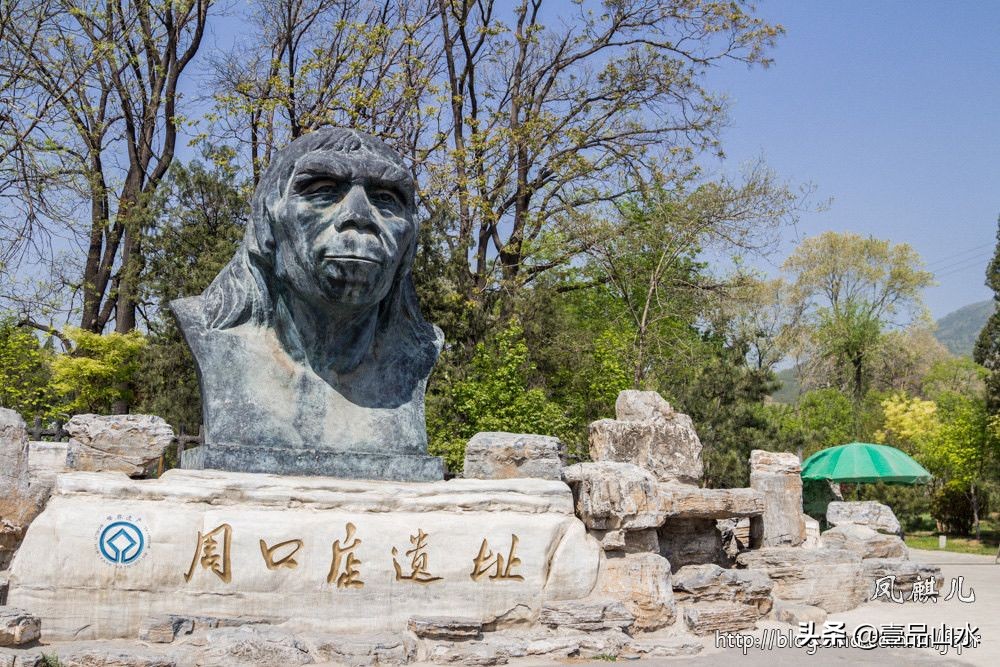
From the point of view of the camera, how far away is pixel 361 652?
4348mm

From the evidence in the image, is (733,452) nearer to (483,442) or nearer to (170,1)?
(483,442)

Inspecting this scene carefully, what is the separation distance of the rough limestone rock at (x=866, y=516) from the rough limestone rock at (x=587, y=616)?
6.63 metres

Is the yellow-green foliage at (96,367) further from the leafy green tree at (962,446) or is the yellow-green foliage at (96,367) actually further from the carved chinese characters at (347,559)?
the leafy green tree at (962,446)

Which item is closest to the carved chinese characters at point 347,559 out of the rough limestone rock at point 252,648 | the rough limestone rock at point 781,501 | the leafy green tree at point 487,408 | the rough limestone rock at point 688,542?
the rough limestone rock at point 252,648

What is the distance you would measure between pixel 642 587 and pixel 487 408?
6664mm

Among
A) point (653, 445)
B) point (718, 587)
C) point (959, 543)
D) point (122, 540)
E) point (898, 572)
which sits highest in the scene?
→ point (653, 445)

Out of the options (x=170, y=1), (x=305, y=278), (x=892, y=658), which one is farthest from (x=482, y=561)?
(x=170, y=1)

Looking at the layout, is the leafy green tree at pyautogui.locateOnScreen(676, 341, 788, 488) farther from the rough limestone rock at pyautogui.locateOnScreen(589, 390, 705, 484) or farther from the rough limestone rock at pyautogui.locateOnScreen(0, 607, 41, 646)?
the rough limestone rock at pyautogui.locateOnScreen(0, 607, 41, 646)

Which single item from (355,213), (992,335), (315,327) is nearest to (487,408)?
(315,327)

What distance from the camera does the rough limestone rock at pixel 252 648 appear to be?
4156 mm

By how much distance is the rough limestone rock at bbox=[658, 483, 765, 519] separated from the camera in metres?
6.46

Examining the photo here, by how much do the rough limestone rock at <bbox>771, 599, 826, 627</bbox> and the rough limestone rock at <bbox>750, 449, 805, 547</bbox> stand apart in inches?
79.5

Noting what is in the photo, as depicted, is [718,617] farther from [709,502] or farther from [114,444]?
[114,444]

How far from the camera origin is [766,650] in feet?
17.0
